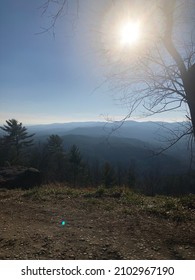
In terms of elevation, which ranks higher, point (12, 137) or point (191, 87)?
point (191, 87)

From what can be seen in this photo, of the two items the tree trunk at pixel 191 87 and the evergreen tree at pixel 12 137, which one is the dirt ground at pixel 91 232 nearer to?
the tree trunk at pixel 191 87

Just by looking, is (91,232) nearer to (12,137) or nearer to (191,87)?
(191,87)

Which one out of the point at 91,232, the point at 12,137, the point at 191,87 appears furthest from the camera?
the point at 12,137

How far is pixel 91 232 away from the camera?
20.9 feet

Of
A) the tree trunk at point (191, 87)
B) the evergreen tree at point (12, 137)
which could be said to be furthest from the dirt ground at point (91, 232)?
the evergreen tree at point (12, 137)

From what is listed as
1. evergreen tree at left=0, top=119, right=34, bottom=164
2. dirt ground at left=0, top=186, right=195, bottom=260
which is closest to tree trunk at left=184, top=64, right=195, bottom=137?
dirt ground at left=0, top=186, right=195, bottom=260

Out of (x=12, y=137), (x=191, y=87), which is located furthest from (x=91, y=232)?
(x=12, y=137)

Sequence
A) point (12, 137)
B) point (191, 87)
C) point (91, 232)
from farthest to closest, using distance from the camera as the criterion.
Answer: point (12, 137) → point (91, 232) → point (191, 87)

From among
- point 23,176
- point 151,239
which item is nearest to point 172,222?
point 151,239

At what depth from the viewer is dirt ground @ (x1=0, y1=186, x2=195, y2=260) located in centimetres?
511

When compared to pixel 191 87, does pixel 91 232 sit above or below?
below

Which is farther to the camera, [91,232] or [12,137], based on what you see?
[12,137]

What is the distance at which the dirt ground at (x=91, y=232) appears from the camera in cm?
511
